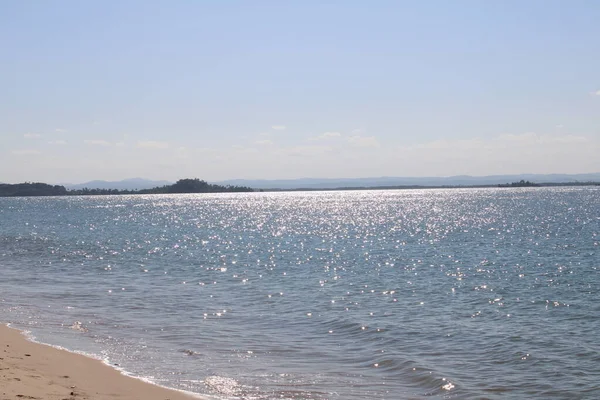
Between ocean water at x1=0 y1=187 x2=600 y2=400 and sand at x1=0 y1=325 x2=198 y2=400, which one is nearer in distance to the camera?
sand at x1=0 y1=325 x2=198 y2=400

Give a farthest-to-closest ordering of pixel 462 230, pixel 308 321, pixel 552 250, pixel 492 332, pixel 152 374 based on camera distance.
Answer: pixel 462 230
pixel 552 250
pixel 308 321
pixel 492 332
pixel 152 374

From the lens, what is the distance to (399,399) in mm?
13438

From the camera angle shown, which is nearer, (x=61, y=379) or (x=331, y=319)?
(x=61, y=379)

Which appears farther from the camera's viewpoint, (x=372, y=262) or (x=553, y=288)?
(x=372, y=262)

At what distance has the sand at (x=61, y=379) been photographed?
11.5m

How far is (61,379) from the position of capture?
13.1 metres

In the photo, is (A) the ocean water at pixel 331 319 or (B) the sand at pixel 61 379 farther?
(A) the ocean water at pixel 331 319

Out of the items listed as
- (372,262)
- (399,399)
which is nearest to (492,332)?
(399,399)

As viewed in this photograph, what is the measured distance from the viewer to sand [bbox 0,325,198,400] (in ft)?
37.8

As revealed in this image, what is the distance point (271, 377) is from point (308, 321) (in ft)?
22.2

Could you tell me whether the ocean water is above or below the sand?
below

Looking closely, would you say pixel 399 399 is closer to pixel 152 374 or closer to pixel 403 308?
pixel 152 374

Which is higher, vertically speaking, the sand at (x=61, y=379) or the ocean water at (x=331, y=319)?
the sand at (x=61, y=379)

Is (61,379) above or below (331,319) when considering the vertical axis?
above
